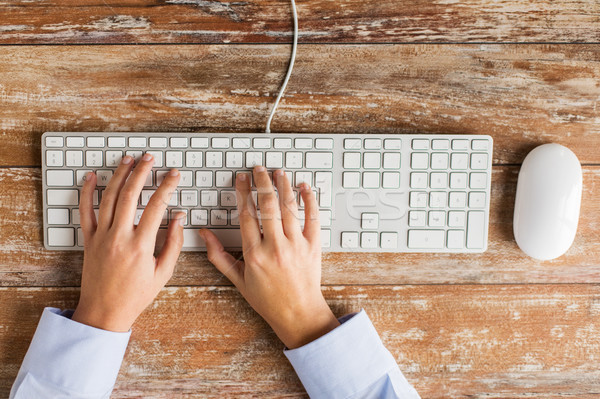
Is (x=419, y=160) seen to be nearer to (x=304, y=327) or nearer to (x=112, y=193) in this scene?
(x=304, y=327)

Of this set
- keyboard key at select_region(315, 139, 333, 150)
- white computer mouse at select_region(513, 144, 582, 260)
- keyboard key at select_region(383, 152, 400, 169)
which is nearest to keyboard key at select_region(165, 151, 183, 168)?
keyboard key at select_region(315, 139, 333, 150)

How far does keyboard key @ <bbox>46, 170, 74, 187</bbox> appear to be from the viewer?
672 millimetres

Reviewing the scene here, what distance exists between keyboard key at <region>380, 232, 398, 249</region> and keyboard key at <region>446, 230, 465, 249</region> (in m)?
0.08

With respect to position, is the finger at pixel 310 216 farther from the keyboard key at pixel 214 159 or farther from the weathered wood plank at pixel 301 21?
the weathered wood plank at pixel 301 21

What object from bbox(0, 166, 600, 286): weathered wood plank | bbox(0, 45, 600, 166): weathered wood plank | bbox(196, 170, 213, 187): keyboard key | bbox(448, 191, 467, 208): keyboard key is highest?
bbox(0, 45, 600, 166): weathered wood plank

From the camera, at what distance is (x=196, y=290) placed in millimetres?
725

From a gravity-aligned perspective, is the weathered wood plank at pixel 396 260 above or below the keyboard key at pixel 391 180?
below

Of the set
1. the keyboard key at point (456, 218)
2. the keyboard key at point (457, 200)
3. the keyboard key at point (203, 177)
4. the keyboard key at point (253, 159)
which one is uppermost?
the keyboard key at point (253, 159)

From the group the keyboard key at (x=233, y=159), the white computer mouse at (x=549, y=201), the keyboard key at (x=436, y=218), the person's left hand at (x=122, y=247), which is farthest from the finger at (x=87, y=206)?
the white computer mouse at (x=549, y=201)

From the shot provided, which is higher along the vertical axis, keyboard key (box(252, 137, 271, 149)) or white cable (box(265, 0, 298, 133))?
white cable (box(265, 0, 298, 133))

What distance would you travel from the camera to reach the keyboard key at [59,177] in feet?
2.21

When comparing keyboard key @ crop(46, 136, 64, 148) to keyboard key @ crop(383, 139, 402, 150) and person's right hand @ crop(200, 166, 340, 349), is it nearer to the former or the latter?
person's right hand @ crop(200, 166, 340, 349)

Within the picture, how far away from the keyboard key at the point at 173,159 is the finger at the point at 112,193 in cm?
5

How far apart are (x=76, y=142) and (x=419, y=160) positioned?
529 millimetres
